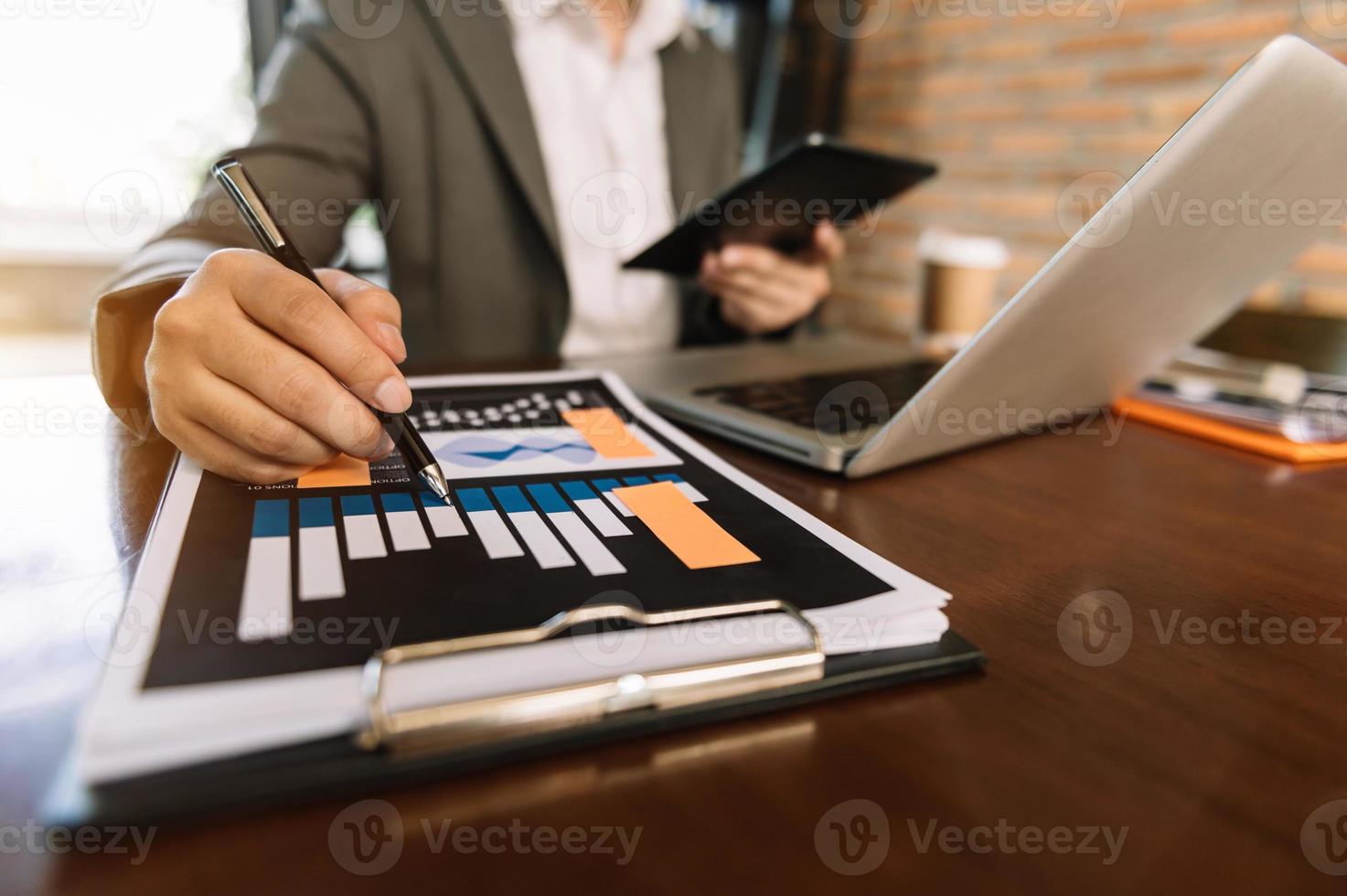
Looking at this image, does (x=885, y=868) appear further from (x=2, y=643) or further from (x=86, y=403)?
(x=86, y=403)

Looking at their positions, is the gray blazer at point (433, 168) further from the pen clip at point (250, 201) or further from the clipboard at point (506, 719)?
the clipboard at point (506, 719)

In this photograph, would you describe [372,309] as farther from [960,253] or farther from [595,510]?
[960,253]

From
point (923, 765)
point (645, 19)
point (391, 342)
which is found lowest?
point (923, 765)

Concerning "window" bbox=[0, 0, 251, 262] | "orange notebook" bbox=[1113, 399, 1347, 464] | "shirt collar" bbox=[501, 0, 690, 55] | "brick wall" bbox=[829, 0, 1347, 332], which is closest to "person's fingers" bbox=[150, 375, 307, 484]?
"orange notebook" bbox=[1113, 399, 1347, 464]

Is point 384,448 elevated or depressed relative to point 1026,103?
depressed

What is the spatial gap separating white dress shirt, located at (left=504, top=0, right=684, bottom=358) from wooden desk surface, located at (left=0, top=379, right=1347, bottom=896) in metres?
0.75

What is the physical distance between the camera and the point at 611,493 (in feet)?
1.25

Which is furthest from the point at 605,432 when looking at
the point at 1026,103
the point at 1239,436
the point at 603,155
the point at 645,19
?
the point at 1026,103

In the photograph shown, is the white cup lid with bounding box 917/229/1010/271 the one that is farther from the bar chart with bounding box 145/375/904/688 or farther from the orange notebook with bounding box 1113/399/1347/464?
the bar chart with bounding box 145/375/904/688

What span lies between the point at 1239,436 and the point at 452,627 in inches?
25.4

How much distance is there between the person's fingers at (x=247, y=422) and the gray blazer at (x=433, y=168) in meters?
0.42

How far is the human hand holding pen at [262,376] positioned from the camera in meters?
0.35

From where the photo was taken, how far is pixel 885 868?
19cm

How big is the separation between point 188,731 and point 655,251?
558 mm
